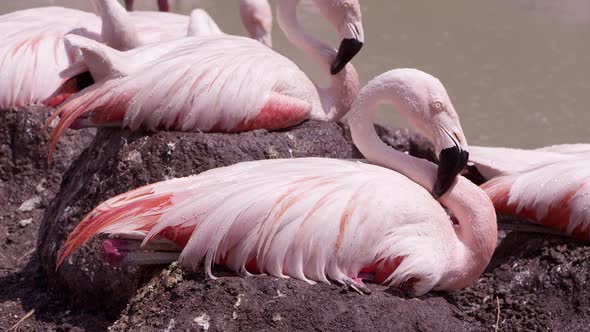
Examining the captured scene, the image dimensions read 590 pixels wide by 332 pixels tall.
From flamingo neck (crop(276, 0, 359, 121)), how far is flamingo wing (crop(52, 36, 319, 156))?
0.26m

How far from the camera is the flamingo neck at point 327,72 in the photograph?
478 cm

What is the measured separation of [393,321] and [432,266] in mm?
271

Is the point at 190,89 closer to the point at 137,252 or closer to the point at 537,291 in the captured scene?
the point at 137,252

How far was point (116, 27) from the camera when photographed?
5121mm

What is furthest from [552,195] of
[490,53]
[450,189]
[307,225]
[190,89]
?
[490,53]

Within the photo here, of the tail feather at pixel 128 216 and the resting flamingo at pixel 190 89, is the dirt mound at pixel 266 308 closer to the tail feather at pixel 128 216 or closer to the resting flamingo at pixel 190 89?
the tail feather at pixel 128 216

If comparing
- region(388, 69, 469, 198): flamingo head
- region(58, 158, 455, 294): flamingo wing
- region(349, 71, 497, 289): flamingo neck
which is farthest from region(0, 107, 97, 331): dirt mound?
region(388, 69, 469, 198): flamingo head

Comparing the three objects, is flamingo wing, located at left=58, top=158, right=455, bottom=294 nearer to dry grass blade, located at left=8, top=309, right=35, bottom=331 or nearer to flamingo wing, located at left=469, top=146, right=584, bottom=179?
dry grass blade, located at left=8, top=309, right=35, bottom=331

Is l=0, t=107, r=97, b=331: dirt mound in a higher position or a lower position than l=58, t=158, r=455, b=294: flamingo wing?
lower

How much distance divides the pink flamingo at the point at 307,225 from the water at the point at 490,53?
12.4ft

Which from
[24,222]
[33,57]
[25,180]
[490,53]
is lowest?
[490,53]

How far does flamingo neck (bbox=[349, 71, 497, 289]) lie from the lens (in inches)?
144

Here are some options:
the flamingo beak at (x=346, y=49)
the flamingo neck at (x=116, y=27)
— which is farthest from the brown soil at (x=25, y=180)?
the flamingo beak at (x=346, y=49)

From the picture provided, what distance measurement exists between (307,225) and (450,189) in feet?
1.97
